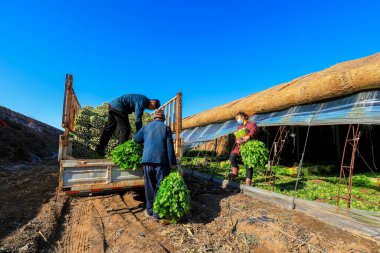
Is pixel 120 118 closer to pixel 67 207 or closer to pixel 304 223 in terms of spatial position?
pixel 67 207

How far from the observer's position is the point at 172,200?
3.97 m

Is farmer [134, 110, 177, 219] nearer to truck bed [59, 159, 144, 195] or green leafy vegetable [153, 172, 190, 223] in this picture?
green leafy vegetable [153, 172, 190, 223]

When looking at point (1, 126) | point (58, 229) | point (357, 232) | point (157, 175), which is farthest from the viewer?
point (1, 126)

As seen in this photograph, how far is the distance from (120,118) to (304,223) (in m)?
4.15

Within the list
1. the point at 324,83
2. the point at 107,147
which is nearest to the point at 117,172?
the point at 107,147

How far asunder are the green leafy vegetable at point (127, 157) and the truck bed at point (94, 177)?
0.45ft

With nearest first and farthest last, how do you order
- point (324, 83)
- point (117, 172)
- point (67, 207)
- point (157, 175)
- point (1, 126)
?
1. point (157, 175)
2. point (117, 172)
3. point (67, 207)
4. point (324, 83)
5. point (1, 126)

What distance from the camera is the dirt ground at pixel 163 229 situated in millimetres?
3285

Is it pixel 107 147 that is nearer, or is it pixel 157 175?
pixel 157 175

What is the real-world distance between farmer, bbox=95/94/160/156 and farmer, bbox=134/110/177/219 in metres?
→ 1.05

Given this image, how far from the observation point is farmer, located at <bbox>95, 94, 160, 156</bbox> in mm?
5617

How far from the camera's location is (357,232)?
140 inches

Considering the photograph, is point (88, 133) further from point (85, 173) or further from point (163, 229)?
point (163, 229)

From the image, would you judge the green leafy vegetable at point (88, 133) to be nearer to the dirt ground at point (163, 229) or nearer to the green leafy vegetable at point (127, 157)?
the dirt ground at point (163, 229)
